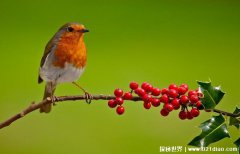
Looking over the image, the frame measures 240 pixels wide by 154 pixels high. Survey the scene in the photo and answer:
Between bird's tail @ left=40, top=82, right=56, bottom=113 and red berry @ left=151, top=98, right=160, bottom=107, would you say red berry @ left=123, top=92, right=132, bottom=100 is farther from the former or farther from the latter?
bird's tail @ left=40, top=82, right=56, bottom=113

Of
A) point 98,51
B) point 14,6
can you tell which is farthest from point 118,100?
point 98,51

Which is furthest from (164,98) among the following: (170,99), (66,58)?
(66,58)

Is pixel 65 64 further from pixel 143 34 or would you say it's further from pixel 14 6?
pixel 143 34

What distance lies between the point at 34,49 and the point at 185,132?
0.54m

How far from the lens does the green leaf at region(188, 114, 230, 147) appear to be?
25.8 inches

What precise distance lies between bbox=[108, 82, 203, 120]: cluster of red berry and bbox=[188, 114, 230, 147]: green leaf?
3cm

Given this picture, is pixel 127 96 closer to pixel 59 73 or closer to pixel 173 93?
pixel 173 93

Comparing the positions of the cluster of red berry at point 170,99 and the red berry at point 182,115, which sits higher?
the cluster of red berry at point 170,99

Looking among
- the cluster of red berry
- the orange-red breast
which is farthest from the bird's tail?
the cluster of red berry

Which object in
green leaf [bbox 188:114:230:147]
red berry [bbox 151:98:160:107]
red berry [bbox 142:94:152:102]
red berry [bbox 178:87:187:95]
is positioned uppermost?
red berry [bbox 178:87:187:95]

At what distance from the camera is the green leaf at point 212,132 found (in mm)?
656

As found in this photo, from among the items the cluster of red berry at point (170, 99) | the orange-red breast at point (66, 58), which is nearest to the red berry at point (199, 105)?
the cluster of red berry at point (170, 99)

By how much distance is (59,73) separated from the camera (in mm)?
1027

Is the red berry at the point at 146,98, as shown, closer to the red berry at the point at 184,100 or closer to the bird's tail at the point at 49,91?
the red berry at the point at 184,100
